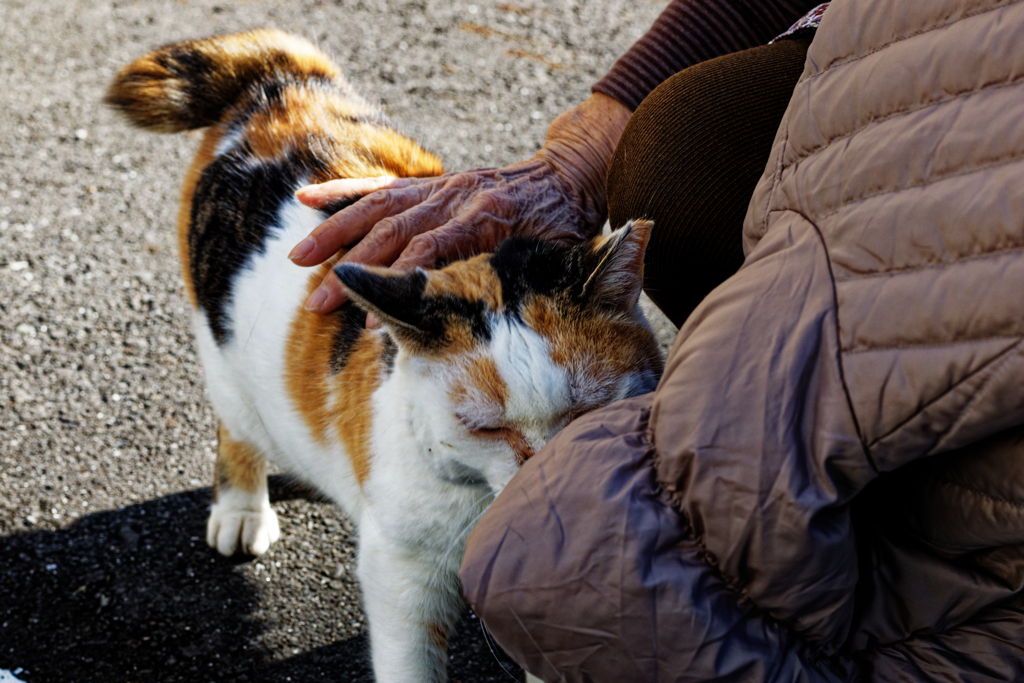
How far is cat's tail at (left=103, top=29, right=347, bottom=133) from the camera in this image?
1834 millimetres

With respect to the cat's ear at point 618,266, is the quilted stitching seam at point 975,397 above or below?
above

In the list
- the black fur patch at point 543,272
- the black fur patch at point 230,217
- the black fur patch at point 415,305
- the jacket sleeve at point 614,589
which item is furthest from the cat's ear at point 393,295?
the black fur patch at point 230,217

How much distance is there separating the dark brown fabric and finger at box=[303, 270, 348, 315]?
1.78 feet

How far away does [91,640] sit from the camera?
5.19 feet

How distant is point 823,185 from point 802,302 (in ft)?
0.48

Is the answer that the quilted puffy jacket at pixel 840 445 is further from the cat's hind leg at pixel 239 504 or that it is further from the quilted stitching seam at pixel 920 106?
the cat's hind leg at pixel 239 504

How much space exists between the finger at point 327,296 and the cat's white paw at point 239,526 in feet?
1.97

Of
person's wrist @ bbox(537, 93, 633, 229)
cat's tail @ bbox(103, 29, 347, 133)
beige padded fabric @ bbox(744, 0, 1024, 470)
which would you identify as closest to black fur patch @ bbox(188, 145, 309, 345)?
cat's tail @ bbox(103, 29, 347, 133)

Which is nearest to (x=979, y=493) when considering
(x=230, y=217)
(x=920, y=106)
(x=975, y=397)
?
(x=975, y=397)

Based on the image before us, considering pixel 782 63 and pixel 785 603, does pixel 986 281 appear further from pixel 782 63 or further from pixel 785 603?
pixel 782 63

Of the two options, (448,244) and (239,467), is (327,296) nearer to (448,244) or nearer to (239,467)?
(448,244)

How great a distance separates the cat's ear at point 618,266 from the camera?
114cm

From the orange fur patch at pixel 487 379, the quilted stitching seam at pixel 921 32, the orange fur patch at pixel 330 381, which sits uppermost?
the quilted stitching seam at pixel 921 32

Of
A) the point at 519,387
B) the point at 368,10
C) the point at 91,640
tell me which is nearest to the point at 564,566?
the point at 519,387
